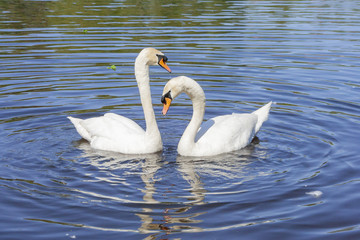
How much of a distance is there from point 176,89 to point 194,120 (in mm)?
746

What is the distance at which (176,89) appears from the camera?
1020cm

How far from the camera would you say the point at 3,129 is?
11.6 metres

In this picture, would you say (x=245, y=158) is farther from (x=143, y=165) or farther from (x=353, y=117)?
(x=353, y=117)

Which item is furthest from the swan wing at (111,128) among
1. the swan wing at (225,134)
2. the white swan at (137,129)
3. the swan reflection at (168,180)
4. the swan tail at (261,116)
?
the swan tail at (261,116)

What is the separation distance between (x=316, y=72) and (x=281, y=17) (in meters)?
12.5

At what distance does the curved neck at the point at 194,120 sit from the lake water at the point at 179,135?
0.93 feet

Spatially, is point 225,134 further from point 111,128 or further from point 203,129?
point 111,128

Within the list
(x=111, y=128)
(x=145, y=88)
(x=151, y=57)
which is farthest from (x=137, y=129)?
(x=151, y=57)

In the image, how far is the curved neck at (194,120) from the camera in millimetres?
10297

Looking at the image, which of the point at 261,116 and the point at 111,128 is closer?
the point at 111,128

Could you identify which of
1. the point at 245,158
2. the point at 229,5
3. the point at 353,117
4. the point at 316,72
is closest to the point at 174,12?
the point at 229,5

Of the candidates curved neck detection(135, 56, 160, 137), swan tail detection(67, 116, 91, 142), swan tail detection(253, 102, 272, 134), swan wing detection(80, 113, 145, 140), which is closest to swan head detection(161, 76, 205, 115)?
curved neck detection(135, 56, 160, 137)

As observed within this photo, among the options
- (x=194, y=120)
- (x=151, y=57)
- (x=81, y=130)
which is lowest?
(x=81, y=130)

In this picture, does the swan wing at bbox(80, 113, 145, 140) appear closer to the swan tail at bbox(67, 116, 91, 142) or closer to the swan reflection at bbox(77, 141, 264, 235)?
the swan tail at bbox(67, 116, 91, 142)
